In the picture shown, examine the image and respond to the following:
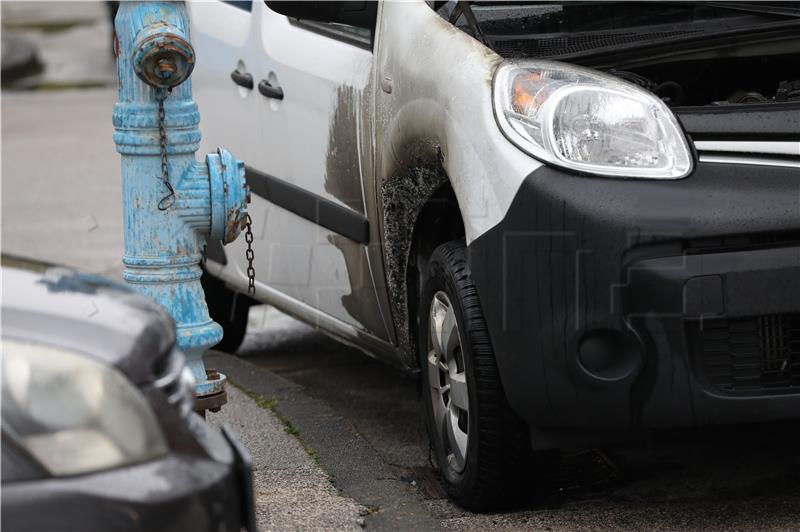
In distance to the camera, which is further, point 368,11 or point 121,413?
point 368,11

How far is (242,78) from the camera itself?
495cm

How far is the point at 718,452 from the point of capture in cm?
412

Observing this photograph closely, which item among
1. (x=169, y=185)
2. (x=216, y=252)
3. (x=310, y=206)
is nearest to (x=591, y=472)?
(x=310, y=206)

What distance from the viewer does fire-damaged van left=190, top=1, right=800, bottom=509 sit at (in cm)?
299

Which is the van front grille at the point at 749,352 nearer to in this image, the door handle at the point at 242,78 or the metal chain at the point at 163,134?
the metal chain at the point at 163,134

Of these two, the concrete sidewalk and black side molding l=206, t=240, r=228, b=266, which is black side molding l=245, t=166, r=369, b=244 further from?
the concrete sidewalk

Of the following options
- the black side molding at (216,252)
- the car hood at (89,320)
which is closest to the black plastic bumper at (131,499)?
the car hood at (89,320)

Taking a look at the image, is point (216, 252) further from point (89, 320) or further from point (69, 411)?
point (69, 411)

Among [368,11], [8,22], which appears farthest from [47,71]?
[368,11]

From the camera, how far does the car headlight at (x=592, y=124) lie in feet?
10.1

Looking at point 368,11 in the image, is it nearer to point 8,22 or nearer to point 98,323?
point 98,323

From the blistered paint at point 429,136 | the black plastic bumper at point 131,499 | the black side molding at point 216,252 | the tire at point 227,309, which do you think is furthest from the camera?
the tire at point 227,309

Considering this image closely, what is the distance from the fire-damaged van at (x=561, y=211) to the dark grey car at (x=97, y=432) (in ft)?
3.38

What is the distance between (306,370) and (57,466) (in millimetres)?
3637
